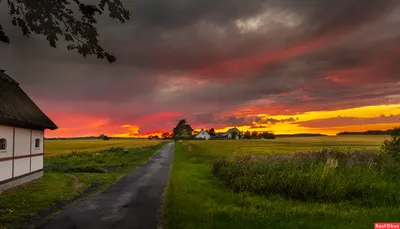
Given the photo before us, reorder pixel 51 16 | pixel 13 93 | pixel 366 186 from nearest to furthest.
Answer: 1. pixel 51 16
2. pixel 366 186
3. pixel 13 93

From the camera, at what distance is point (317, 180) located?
15539 millimetres

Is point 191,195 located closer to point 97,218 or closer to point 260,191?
point 260,191

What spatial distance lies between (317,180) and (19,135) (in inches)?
689

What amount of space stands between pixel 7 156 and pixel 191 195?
11.1 meters

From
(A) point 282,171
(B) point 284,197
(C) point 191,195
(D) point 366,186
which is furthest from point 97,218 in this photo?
(D) point 366,186

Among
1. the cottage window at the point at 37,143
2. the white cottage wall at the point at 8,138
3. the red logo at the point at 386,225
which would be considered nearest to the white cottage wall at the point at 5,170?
the white cottage wall at the point at 8,138

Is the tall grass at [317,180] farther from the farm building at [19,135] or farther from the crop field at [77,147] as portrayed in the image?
the crop field at [77,147]

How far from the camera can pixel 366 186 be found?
16094 millimetres

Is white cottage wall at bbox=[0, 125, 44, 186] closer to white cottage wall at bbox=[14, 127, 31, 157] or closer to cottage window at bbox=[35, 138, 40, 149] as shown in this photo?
white cottage wall at bbox=[14, 127, 31, 157]

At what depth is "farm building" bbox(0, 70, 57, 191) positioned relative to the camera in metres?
18.5

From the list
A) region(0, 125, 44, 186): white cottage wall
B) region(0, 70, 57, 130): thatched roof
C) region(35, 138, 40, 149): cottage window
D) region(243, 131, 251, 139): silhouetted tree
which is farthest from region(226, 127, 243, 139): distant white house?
region(0, 125, 44, 186): white cottage wall

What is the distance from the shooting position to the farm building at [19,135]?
18.5 m

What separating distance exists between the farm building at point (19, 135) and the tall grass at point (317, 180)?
12388 mm

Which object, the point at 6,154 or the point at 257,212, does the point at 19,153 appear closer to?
the point at 6,154
